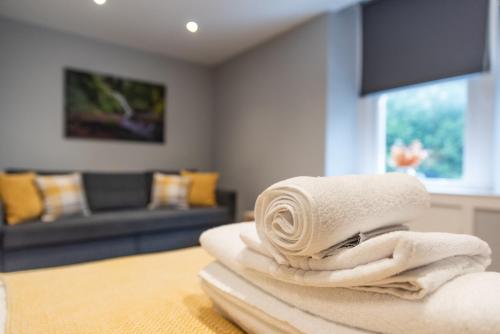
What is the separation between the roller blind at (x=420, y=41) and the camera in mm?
1846

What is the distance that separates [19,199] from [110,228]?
2.15ft

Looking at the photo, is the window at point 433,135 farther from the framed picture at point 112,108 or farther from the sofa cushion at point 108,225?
the framed picture at point 112,108

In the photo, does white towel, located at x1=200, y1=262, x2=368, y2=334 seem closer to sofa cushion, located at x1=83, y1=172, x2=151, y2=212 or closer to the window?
the window

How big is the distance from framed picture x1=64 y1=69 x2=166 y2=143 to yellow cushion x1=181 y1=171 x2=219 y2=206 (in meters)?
0.77

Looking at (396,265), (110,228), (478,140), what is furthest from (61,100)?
(478,140)

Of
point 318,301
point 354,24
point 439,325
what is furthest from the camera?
point 354,24

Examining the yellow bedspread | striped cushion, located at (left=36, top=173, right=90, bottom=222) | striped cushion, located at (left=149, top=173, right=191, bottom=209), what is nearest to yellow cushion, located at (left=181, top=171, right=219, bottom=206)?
striped cushion, located at (left=149, top=173, right=191, bottom=209)

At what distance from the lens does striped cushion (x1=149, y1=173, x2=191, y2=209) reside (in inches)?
113

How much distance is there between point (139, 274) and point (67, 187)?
5.85 ft

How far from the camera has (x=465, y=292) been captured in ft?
1.34

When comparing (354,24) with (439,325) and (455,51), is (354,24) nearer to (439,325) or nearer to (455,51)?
(455,51)

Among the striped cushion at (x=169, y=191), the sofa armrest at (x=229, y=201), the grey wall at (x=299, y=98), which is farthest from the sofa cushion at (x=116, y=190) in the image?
the grey wall at (x=299, y=98)

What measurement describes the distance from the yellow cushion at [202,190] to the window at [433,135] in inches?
65.9

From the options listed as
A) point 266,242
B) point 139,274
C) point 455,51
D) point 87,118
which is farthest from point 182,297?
point 87,118
